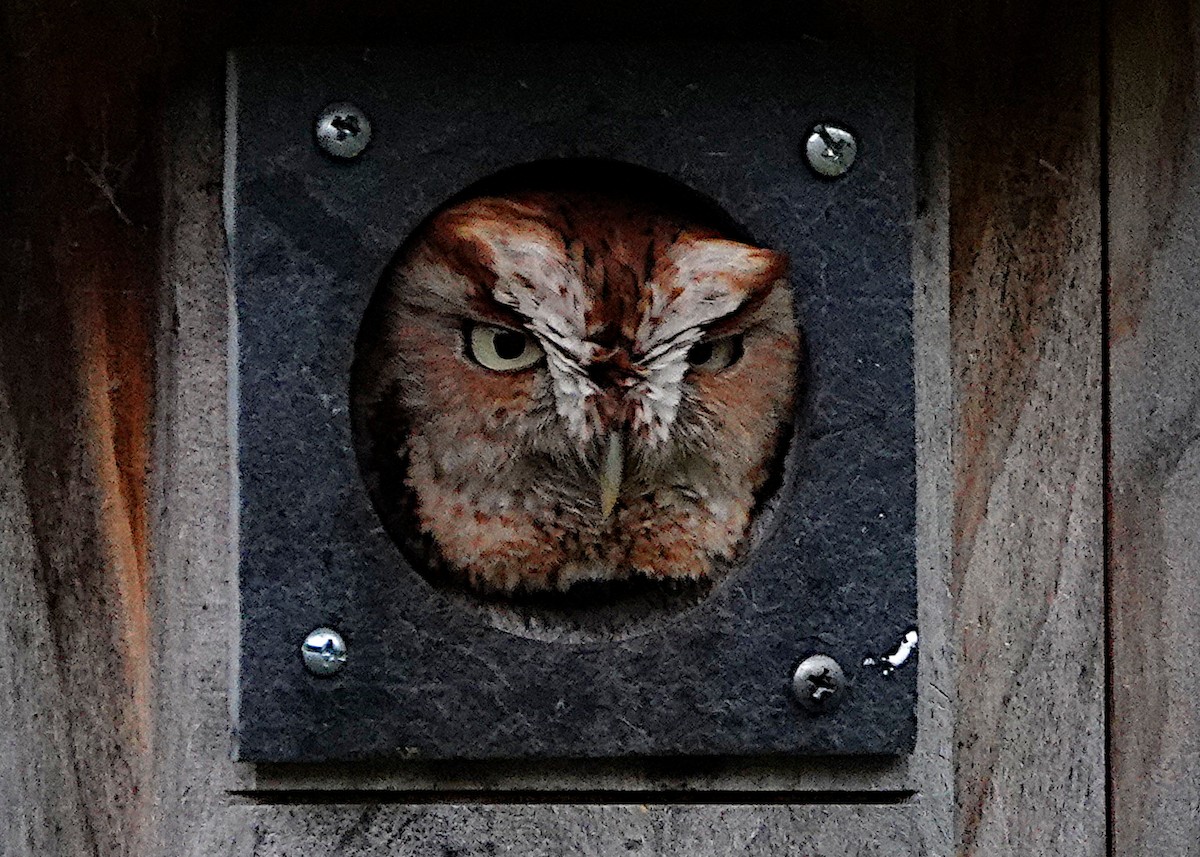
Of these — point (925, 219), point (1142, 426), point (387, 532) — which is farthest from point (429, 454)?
point (1142, 426)

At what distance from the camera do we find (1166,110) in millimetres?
1598

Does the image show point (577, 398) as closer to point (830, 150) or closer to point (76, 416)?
point (830, 150)

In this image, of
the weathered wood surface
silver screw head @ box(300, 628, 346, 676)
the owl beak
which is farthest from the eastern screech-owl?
the weathered wood surface

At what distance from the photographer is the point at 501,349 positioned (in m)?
1.53

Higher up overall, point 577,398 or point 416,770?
point 577,398

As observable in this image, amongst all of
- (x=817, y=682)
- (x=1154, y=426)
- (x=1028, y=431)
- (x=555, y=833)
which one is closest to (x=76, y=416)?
(x=555, y=833)

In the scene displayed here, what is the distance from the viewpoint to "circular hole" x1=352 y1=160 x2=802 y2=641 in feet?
4.78

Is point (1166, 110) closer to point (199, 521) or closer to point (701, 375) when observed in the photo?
point (701, 375)

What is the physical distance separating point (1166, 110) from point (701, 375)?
465 millimetres

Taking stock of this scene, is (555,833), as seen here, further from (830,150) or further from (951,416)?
(830,150)

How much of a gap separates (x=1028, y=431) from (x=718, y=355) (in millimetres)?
276

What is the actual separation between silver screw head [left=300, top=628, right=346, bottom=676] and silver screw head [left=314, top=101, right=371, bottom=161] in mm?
393

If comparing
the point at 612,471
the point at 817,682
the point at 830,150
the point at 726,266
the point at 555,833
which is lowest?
the point at 555,833

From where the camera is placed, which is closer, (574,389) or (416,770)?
(574,389)
